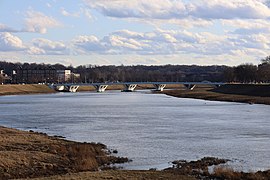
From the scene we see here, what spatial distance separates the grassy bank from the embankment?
4655 inches

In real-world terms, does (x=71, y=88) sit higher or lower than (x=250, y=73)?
lower

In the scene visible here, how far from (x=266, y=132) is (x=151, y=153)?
1356cm

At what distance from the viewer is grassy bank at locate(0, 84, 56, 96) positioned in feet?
485

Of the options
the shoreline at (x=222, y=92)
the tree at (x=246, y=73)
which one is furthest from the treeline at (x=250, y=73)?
the shoreline at (x=222, y=92)

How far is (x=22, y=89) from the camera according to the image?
15812cm

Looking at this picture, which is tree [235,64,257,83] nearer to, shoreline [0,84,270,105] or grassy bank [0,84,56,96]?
shoreline [0,84,270,105]

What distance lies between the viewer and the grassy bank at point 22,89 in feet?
485

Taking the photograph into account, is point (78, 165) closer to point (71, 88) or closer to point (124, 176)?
point (124, 176)

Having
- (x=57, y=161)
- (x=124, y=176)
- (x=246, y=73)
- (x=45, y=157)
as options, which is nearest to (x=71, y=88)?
(x=246, y=73)

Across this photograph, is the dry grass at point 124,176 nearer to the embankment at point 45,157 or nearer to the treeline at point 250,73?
the embankment at point 45,157

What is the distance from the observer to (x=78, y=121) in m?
47.9

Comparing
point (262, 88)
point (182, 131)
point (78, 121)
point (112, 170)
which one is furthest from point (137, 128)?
point (262, 88)

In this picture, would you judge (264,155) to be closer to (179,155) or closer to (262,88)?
(179,155)

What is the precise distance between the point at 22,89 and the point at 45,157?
13876 centimetres
